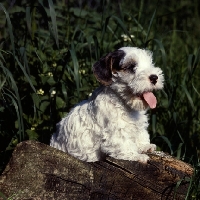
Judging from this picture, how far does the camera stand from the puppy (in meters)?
5.08

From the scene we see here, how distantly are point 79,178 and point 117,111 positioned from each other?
790 millimetres

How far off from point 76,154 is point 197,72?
3247 millimetres

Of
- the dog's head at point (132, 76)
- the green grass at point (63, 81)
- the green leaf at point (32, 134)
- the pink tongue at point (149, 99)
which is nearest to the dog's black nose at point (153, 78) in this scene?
the dog's head at point (132, 76)

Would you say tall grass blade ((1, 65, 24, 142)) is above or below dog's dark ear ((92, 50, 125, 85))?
below

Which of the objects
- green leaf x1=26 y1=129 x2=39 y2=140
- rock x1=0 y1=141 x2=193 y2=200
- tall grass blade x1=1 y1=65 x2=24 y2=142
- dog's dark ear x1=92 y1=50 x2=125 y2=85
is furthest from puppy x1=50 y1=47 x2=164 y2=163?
green leaf x1=26 y1=129 x2=39 y2=140

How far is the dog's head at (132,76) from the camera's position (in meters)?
5.04

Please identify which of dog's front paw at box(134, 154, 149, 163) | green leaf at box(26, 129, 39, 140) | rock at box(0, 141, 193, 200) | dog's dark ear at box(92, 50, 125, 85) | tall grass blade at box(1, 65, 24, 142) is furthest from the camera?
green leaf at box(26, 129, 39, 140)

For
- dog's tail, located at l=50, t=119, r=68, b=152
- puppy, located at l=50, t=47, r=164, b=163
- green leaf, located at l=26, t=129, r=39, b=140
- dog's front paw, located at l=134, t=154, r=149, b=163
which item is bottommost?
green leaf, located at l=26, t=129, r=39, b=140

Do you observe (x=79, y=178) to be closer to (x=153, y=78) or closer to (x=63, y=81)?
(x=153, y=78)

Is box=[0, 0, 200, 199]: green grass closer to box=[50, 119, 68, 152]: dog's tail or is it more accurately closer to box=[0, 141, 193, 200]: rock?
box=[50, 119, 68, 152]: dog's tail

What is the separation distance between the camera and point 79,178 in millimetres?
4816

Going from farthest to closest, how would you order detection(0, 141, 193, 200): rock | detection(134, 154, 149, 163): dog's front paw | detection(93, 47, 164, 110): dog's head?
detection(93, 47, 164, 110): dog's head → detection(134, 154, 149, 163): dog's front paw → detection(0, 141, 193, 200): rock

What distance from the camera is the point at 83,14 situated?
7.12m

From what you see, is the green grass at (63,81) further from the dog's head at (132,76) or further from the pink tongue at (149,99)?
the pink tongue at (149,99)
